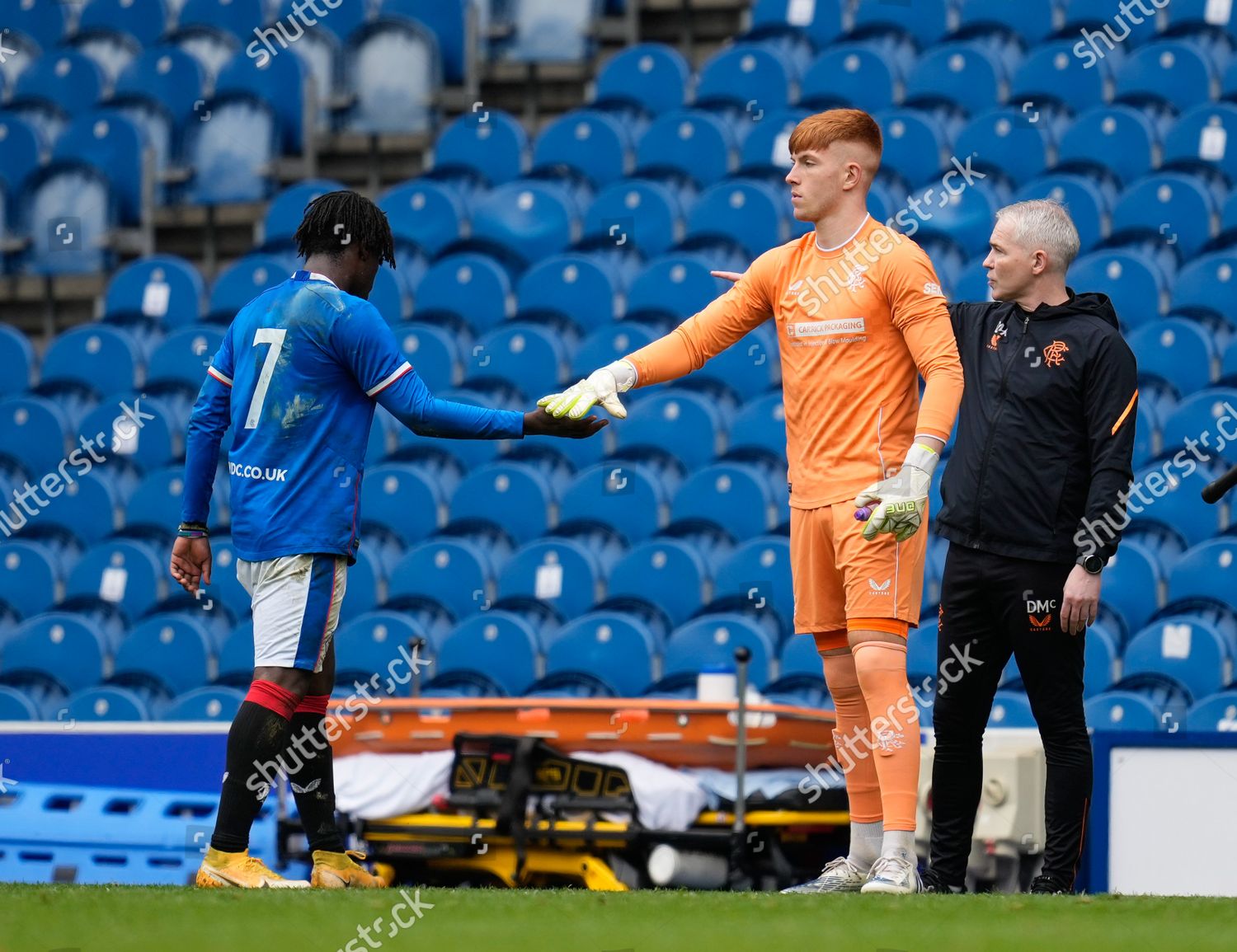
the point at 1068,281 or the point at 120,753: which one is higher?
the point at 1068,281

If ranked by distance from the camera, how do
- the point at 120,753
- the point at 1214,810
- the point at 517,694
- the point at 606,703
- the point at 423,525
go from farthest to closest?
the point at 423,525, the point at 517,694, the point at 120,753, the point at 606,703, the point at 1214,810

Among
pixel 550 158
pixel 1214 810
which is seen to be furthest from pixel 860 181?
pixel 550 158

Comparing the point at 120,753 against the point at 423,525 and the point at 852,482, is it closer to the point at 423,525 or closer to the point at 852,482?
the point at 423,525

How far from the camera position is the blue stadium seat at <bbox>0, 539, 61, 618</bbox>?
9.12 m

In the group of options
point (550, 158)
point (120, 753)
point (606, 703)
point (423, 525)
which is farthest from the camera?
point (550, 158)

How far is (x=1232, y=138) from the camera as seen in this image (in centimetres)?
891

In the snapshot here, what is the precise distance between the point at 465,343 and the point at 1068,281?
3.40 metres

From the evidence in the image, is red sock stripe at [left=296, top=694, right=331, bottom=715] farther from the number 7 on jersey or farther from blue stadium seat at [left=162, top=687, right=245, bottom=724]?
blue stadium seat at [left=162, top=687, right=245, bottom=724]

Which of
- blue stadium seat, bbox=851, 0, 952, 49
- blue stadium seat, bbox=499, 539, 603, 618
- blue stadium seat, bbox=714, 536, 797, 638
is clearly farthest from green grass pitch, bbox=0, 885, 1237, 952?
blue stadium seat, bbox=851, 0, 952, 49

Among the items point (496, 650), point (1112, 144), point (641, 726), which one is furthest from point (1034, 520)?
point (1112, 144)

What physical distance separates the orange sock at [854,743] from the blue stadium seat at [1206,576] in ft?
11.8

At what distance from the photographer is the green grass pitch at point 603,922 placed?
2371 millimetres

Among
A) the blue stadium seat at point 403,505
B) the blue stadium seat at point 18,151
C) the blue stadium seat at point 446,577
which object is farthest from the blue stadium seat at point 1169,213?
the blue stadium seat at point 18,151

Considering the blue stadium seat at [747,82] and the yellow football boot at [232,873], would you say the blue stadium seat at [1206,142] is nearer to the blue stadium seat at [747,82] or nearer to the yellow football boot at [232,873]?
the blue stadium seat at [747,82]
